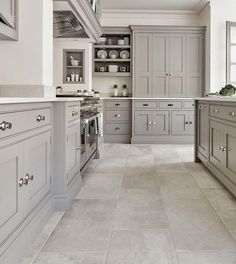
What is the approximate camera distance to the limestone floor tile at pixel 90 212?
2242 mm

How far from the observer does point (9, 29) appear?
7.80 feet

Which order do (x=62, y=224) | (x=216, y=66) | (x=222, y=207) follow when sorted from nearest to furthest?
(x=62, y=224)
(x=222, y=207)
(x=216, y=66)

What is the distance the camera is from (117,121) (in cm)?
688

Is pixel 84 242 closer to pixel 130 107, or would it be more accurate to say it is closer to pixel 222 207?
pixel 222 207

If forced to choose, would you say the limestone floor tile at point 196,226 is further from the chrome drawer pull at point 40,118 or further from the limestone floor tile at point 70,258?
the chrome drawer pull at point 40,118

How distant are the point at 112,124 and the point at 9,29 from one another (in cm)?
457

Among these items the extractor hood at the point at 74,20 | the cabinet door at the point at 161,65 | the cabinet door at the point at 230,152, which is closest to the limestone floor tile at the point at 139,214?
the cabinet door at the point at 230,152

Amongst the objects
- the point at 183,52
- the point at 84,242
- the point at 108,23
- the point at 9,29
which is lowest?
the point at 84,242

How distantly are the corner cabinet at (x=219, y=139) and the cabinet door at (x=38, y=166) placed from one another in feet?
5.02

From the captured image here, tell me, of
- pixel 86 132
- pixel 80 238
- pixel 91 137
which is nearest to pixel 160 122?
pixel 91 137

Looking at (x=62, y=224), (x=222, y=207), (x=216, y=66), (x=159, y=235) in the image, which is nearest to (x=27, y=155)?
(x=62, y=224)

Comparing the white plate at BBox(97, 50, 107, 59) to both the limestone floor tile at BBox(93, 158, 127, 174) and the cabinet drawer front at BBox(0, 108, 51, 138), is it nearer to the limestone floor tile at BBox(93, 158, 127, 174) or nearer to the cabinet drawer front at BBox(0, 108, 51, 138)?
the limestone floor tile at BBox(93, 158, 127, 174)

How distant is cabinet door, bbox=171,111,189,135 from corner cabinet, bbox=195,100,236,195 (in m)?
2.30

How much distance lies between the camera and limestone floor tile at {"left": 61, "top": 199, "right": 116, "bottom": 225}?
7.36 ft
